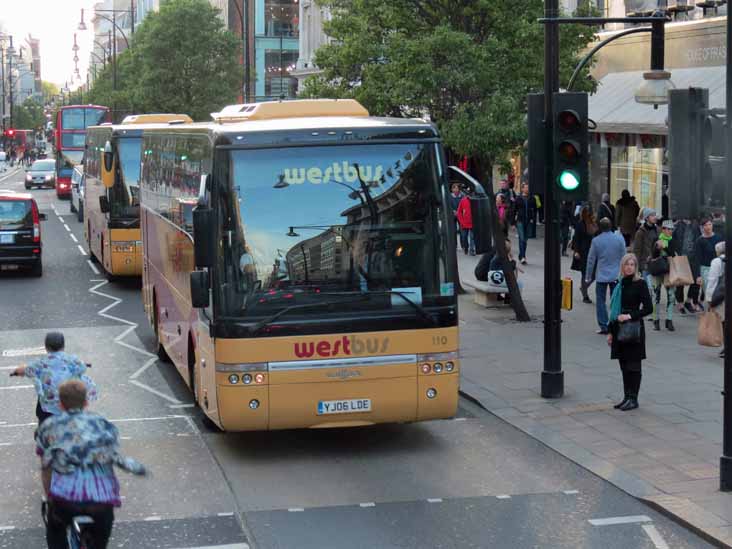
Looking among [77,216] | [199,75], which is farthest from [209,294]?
[199,75]

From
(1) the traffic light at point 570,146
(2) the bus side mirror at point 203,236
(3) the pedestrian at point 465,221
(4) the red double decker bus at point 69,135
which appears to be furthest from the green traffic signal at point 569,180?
(4) the red double decker bus at point 69,135

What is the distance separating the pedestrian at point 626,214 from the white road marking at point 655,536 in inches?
829

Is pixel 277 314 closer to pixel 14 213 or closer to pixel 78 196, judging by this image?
pixel 14 213

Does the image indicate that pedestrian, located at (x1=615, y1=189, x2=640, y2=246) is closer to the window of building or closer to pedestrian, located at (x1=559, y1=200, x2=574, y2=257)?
pedestrian, located at (x1=559, y1=200, x2=574, y2=257)

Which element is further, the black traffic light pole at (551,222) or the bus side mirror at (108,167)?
the bus side mirror at (108,167)

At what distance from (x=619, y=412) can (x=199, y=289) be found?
4.82 meters

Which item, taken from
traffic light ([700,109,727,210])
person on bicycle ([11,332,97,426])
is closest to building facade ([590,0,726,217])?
traffic light ([700,109,727,210])

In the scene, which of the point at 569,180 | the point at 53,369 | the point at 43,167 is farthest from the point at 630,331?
the point at 43,167

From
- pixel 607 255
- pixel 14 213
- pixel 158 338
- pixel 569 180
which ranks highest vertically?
pixel 569 180

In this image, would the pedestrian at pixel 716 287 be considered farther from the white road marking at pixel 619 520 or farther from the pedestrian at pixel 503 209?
the pedestrian at pixel 503 209

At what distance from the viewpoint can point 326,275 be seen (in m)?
11.7

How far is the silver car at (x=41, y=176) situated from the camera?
77.2 m

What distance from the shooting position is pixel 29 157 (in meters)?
136

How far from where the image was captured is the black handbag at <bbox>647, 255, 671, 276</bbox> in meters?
20.4
